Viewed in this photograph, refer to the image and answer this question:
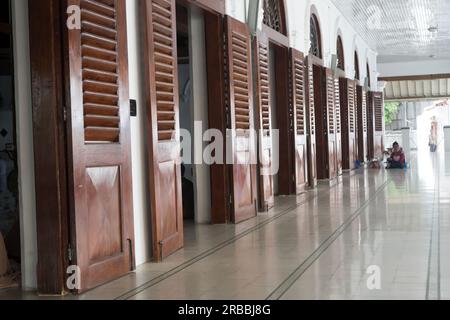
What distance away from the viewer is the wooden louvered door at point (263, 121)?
782cm

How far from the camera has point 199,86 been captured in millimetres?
6914

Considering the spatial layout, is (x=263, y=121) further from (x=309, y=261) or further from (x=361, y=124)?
(x=361, y=124)

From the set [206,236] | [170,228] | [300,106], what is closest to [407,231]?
[206,236]

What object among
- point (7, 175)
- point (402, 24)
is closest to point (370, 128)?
point (402, 24)

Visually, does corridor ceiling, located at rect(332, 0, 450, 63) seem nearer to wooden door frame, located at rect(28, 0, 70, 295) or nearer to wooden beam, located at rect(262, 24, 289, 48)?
wooden beam, located at rect(262, 24, 289, 48)

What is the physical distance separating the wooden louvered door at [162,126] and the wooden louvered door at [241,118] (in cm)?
151

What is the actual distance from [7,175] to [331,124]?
734 cm

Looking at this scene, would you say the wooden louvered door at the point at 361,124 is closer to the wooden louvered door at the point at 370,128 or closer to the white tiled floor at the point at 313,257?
the wooden louvered door at the point at 370,128

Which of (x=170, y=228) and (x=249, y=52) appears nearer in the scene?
(x=170, y=228)

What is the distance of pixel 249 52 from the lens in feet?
24.4

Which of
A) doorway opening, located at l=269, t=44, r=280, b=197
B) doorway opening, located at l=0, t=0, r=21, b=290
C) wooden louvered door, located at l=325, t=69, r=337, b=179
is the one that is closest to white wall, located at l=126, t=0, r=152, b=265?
doorway opening, located at l=0, t=0, r=21, b=290
